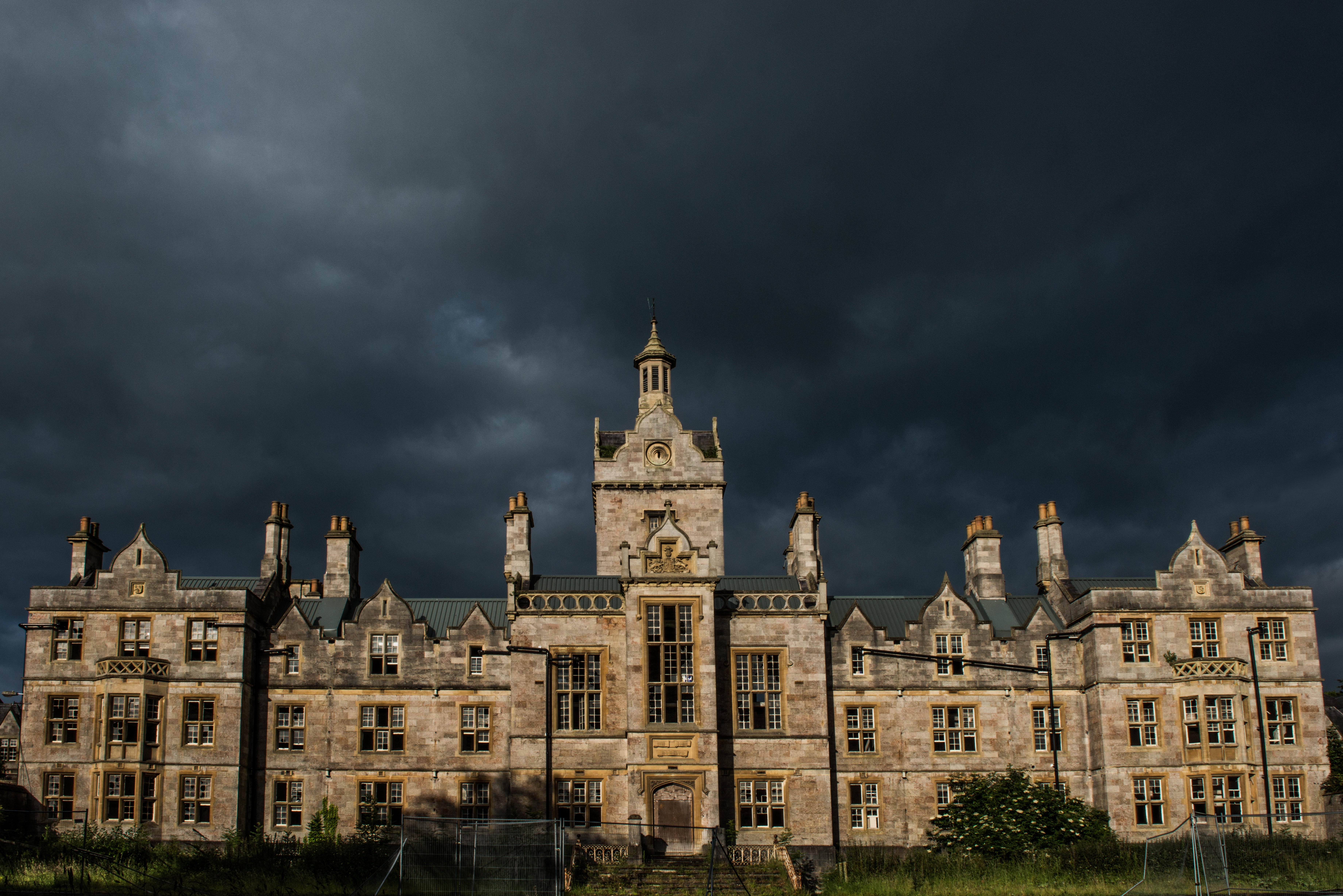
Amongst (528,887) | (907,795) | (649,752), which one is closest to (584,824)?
(649,752)

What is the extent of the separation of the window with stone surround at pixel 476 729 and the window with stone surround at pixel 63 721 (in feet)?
50.3

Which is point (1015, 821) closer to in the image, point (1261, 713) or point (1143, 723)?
point (1143, 723)

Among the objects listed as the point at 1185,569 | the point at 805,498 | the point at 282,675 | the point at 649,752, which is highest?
the point at 805,498

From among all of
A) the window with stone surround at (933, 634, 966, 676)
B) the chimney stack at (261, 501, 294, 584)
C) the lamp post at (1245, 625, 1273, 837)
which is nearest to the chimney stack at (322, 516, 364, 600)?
the chimney stack at (261, 501, 294, 584)

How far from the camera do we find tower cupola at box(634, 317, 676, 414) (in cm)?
6575

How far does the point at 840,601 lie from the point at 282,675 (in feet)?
86.7

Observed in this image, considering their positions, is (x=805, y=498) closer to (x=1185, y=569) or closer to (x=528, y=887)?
(x=1185, y=569)

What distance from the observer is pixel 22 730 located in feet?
169

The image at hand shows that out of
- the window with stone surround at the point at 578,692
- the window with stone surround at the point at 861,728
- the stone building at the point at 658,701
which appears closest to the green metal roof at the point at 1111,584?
the stone building at the point at 658,701

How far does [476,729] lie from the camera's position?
5525 cm

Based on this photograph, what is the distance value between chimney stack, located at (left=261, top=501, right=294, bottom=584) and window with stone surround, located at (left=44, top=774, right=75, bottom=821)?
1214 cm

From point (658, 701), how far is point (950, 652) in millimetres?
14461

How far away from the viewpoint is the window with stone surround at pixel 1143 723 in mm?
54656

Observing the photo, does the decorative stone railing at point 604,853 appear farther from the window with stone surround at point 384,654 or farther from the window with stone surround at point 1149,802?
the window with stone surround at point 1149,802
